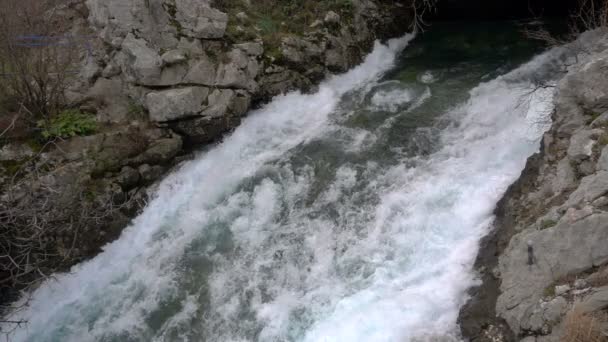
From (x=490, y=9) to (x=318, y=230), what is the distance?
29.6 feet

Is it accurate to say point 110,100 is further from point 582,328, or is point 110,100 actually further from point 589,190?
point 582,328

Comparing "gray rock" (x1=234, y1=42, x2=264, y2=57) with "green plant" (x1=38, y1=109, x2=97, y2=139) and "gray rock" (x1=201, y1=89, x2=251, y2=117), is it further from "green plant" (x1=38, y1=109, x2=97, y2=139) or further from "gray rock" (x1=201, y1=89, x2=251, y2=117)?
"green plant" (x1=38, y1=109, x2=97, y2=139)

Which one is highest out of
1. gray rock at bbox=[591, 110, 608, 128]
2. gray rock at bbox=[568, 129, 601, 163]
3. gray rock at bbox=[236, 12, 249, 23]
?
gray rock at bbox=[236, 12, 249, 23]

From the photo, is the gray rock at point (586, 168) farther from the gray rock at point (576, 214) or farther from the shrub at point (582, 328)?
the shrub at point (582, 328)

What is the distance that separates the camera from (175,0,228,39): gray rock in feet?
26.9

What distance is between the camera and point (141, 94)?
25.6 feet

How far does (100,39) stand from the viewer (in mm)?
8062

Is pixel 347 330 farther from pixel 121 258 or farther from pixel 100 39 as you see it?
pixel 100 39

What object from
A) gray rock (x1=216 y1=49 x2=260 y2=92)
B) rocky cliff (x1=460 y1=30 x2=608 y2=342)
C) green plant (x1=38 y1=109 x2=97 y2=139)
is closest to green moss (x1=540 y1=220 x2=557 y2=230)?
rocky cliff (x1=460 y1=30 x2=608 y2=342)

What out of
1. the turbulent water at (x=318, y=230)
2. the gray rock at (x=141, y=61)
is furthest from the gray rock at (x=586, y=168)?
the gray rock at (x=141, y=61)

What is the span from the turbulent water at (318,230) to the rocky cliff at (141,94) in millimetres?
376

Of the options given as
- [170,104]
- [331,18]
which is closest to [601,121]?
[331,18]

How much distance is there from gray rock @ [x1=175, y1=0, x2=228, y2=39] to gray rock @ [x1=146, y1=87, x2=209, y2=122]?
3.96 ft

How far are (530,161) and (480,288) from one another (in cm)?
195
